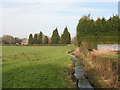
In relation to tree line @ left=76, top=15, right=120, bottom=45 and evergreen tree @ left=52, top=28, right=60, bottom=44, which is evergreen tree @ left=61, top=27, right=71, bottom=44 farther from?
tree line @ left=76, top=15, right=120, bottom=45

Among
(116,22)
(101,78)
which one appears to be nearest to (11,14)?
(101,78)

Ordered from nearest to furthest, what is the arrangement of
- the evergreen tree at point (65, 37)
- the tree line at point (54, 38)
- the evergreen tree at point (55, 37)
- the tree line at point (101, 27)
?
1. the tree line at point (101, 27)
2. the evergreen tree at point (65, 37)
3. the tree line at point (54, 38)
4. the evergreen tree at point (55, 37)

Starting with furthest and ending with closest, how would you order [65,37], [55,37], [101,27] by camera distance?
[55,37] < [65,37] < [101,27]

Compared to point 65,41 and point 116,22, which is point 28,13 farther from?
point 65,41

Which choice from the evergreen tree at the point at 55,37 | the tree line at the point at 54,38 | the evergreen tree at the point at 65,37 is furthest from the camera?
the evergreen tree at the point at 55,37

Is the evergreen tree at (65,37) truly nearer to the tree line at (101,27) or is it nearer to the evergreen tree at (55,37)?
the evergreen tree at (55,37)

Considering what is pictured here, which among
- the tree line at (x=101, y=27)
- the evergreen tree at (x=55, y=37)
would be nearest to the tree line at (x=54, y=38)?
the evergreen tree at (x=55, y=37)

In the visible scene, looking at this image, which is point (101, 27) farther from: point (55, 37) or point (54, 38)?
point (54, 38)

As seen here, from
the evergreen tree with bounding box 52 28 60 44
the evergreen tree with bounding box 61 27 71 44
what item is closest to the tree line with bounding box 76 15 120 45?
the evergreen tree with bounding box 61 27 71 44

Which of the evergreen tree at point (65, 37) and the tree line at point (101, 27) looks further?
the evergreen tree at point (65, 37)

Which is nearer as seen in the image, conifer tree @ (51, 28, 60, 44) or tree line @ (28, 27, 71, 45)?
tree line @ (28, 27, 71, 45)

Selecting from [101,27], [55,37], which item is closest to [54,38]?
[55,37]

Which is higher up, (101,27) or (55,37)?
(101,27)

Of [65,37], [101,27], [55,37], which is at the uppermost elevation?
[101,27]
